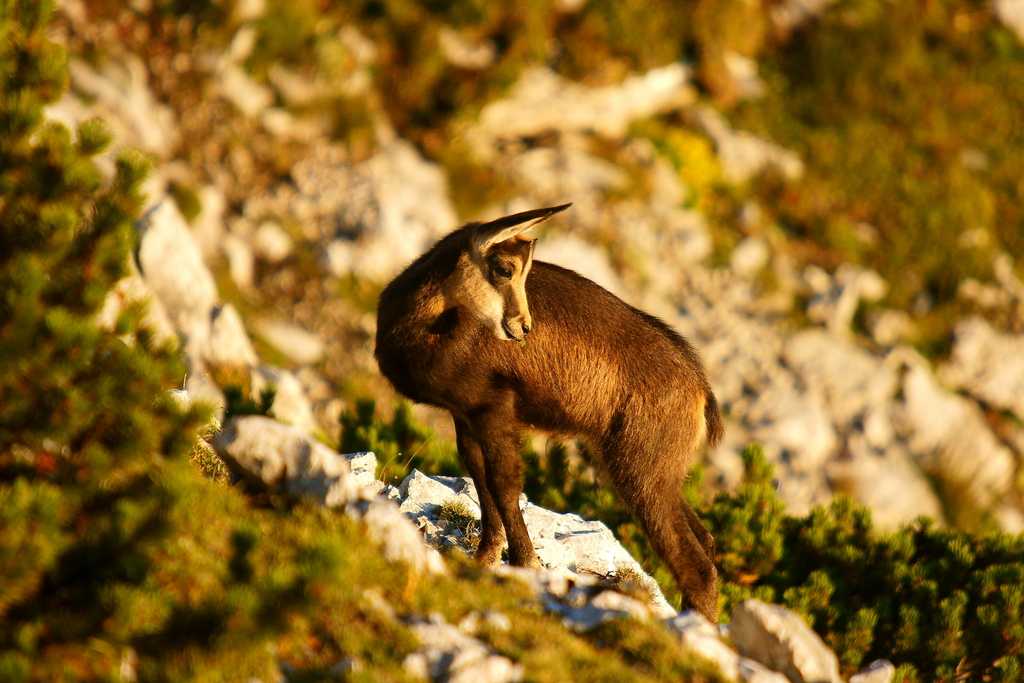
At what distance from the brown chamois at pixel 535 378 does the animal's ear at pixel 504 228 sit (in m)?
0.02

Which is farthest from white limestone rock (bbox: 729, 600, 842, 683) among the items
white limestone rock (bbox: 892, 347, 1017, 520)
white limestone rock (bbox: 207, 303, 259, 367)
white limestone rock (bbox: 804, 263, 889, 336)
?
white limestone rock (bbox: 804, 263, 889, 336)

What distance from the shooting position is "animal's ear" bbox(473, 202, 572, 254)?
5.89 metres

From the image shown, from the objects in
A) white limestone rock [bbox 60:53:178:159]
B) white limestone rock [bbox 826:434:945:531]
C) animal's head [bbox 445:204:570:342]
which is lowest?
white limestone rock [bbox 826:434:945:531]

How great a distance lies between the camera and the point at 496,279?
6.36 m

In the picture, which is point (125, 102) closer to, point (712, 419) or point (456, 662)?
point (712, 419)

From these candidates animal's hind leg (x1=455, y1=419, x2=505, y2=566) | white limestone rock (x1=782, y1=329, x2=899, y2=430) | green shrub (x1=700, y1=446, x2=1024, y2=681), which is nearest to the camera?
animal's hind leg (x1=455, y1=419, x2=505, y2=566)

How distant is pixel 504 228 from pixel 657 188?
1307 centimetres

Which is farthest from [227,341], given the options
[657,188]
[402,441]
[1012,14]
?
[1012,14]

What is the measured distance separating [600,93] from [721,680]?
52.5 ft

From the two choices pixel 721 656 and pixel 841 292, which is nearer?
pixel 721 656

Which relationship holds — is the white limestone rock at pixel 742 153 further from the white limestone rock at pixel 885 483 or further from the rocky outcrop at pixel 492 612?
the rocky outcrop at pixel 492 612

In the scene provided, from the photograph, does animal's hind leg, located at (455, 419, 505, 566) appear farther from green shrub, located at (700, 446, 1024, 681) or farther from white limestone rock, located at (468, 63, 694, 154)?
white limestone rock, located at (468, 63, 694, 154)

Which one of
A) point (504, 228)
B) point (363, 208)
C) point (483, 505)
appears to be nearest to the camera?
point (504, 228)

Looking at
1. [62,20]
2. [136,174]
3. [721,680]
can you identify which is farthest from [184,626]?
[62,20]
